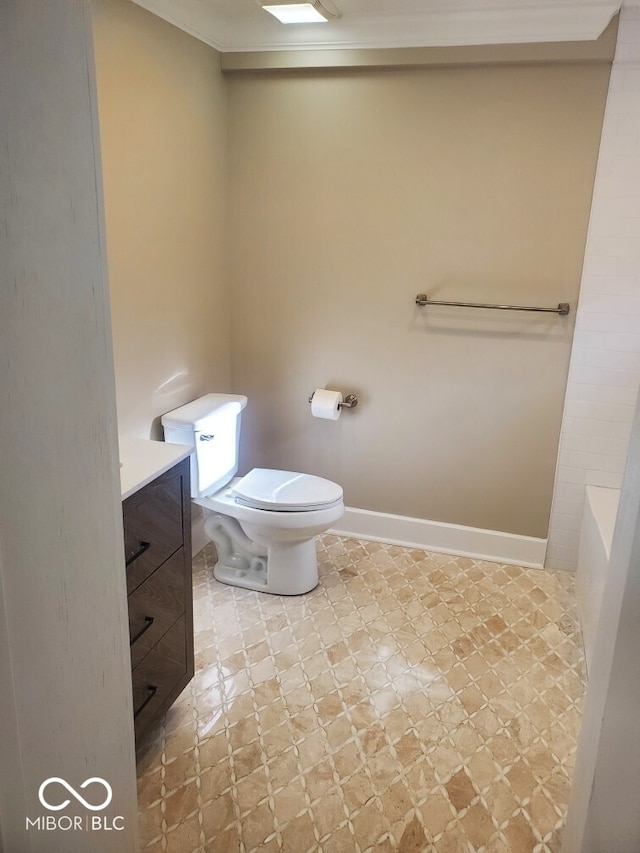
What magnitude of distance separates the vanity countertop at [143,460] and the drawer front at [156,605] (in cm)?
28

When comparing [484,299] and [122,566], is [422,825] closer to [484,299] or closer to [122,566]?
[122,566]

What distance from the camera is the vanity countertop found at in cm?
167

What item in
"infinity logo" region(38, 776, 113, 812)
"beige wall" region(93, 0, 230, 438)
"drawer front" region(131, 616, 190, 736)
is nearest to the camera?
"infinity logo" region(38, 776, 113, 812)

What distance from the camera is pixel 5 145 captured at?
2.47 feet

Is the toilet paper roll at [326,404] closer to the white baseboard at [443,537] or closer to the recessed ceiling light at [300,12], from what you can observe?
the white baseboard at [443,537]

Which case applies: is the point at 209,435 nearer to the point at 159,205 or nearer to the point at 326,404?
the point at 326,404

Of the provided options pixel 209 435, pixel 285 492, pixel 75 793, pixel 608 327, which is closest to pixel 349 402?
pixel 285 492

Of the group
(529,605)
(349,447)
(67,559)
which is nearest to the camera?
(67,559)

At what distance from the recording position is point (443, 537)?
3.17 metres

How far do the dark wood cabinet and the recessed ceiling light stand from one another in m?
1.65

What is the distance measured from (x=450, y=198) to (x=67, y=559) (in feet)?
7.73

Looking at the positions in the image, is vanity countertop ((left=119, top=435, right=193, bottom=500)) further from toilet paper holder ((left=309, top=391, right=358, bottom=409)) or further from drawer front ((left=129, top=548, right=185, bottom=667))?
toilet paper holder ((left=309, top=391, right=358, bottom=409))

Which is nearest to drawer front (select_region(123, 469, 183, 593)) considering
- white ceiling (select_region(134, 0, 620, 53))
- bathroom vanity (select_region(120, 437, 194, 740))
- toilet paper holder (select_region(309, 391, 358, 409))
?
bathroom vanity (select_region(120, 437, 194, 740))

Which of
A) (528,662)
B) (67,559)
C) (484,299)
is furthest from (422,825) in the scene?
(484,299)
